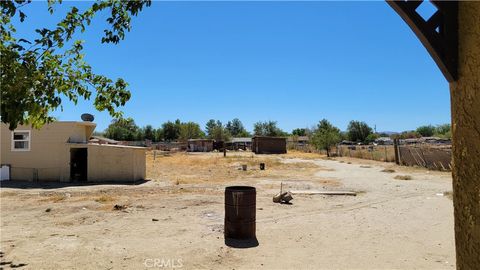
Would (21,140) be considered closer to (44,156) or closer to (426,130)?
(44,156)

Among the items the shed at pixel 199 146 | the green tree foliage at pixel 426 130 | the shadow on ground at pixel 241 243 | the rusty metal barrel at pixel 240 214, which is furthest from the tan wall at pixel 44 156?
the green tree foliage at pixel 426 130

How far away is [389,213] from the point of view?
36.4 feet

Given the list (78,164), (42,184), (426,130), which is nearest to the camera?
(42,184)

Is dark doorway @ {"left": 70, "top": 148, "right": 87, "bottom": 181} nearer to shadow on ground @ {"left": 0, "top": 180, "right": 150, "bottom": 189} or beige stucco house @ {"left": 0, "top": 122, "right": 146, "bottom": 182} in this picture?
beige stucco house @ {"left": 0, "top": 122, "right": 146, "bottom": 182}

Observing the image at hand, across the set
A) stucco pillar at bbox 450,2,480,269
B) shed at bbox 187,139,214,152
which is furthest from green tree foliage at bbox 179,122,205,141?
stucco pillar at bbox 450,2,480,269

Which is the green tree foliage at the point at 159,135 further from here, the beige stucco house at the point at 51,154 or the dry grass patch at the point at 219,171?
the beige stucco house at the point at 51,154

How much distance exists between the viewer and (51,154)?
67.9 feet

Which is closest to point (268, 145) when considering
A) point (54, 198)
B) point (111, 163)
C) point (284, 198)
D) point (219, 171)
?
point (219, 171)

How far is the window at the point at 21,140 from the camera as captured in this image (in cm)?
2075

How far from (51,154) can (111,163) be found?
3061 millimetres

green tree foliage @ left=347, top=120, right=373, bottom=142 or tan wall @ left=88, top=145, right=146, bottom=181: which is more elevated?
green tree foliage @ left=347, top=120, right=373, bottom=142

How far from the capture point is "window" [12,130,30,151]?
20.8 metres

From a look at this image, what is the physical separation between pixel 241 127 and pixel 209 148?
8472 centimetres

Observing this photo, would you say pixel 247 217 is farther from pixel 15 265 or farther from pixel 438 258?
pixel 15 265
